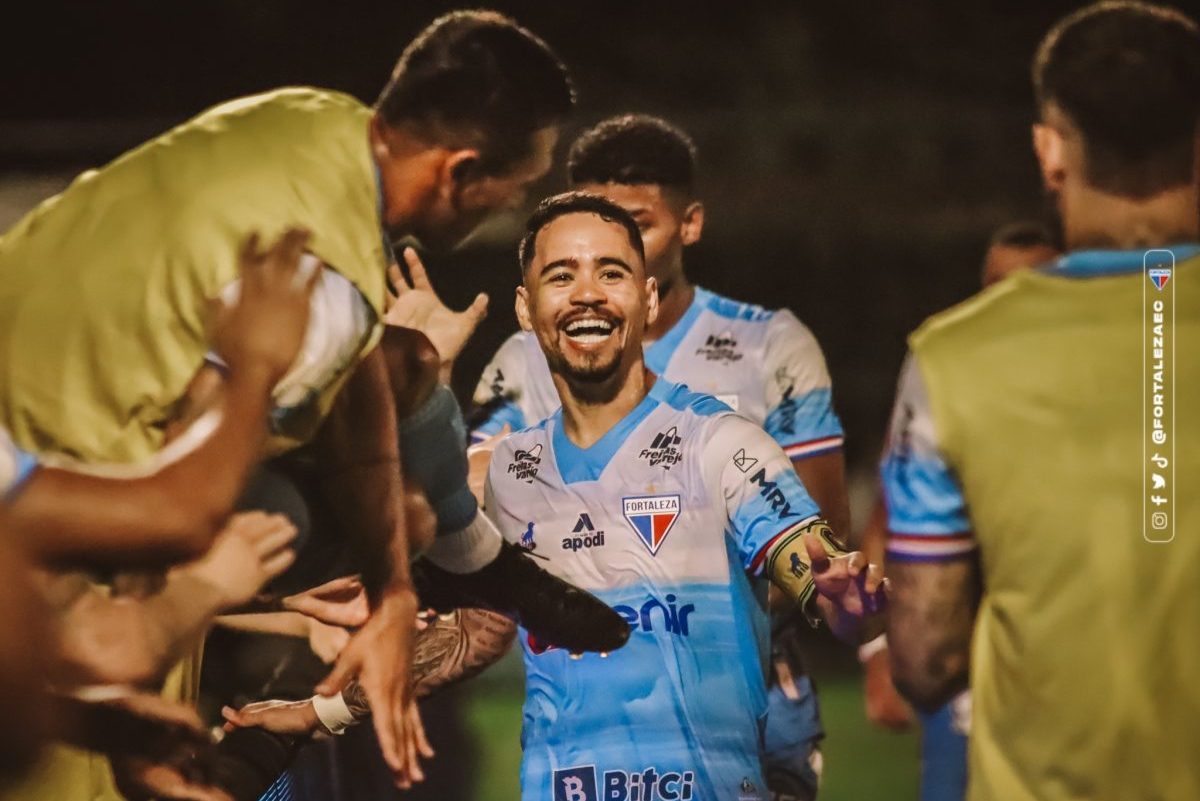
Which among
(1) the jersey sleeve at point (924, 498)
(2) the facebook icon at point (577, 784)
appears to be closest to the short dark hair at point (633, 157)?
(2) the facebook icon at point (577, 784)

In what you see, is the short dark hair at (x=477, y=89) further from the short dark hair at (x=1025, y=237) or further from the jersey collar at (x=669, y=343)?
the short dark hair at (x=1025, y=237)

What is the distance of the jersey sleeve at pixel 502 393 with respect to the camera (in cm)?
437

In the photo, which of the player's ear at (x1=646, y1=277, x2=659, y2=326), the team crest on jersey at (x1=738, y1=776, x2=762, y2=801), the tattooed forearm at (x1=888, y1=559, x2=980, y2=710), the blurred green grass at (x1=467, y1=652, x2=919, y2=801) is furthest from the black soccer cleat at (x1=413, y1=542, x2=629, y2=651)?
the blurred green grass at (x1=467, y1=652, x2=919, y2=801)

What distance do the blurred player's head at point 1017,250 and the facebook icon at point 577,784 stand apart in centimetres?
240

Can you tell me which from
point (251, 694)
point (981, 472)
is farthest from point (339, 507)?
point (251, 694)

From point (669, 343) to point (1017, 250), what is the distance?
1.38 m

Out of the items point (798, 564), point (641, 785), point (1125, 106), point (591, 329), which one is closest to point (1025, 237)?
point (591, 329)

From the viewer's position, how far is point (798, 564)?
3205 mm

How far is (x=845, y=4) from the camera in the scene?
9555mm

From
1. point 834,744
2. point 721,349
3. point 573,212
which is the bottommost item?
point 834,744

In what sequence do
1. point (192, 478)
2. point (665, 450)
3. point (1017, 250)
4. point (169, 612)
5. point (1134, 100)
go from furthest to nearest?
point (1017, 250), point (665, 450), point (169, 612), point (1134, 100), point (192, 478)

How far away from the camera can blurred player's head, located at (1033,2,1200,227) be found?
95.6 inches

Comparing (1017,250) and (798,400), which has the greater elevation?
(1017,250)

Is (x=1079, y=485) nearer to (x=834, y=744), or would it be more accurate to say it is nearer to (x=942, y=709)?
(x=942, y=709)
